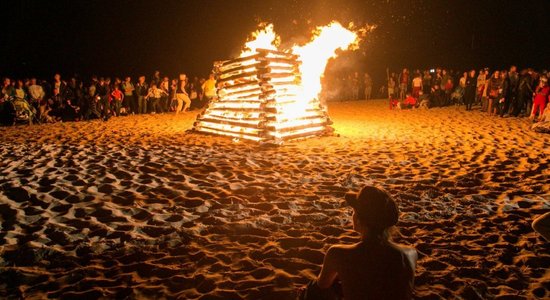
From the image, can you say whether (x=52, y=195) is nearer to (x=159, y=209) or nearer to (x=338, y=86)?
(x=159, y=209)

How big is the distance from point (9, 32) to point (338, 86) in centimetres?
2038

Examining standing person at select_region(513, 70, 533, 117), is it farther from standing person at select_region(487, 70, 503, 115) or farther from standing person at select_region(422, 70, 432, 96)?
standing person at select_region(422, 70, 432, 96)

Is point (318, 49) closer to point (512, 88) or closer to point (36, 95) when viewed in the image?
point (512, 88)

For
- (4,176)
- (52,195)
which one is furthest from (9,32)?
(52,195)

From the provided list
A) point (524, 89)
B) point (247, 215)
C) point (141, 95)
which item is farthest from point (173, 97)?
point (524, 89)

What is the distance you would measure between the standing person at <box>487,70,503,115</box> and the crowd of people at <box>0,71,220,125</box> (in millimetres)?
12188

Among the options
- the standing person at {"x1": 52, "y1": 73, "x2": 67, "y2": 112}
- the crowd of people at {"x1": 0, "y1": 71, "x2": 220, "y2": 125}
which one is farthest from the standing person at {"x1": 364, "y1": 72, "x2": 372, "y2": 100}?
the standing person at {"x1": 52, "y1": 73, "x2": 67, "y2": 112}

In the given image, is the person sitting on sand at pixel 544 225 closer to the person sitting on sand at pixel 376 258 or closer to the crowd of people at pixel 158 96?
the person sitting on sand at pixel 376 258

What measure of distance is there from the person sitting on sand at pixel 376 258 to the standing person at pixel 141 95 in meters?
18.1

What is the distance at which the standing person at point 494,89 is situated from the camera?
1610 centimetres

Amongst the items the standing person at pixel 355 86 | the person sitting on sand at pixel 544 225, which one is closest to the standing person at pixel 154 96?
the standing person at pixel 355 86

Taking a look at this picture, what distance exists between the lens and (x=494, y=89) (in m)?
16.3

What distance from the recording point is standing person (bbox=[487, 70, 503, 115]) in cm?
1610

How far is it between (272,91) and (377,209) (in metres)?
8.90
